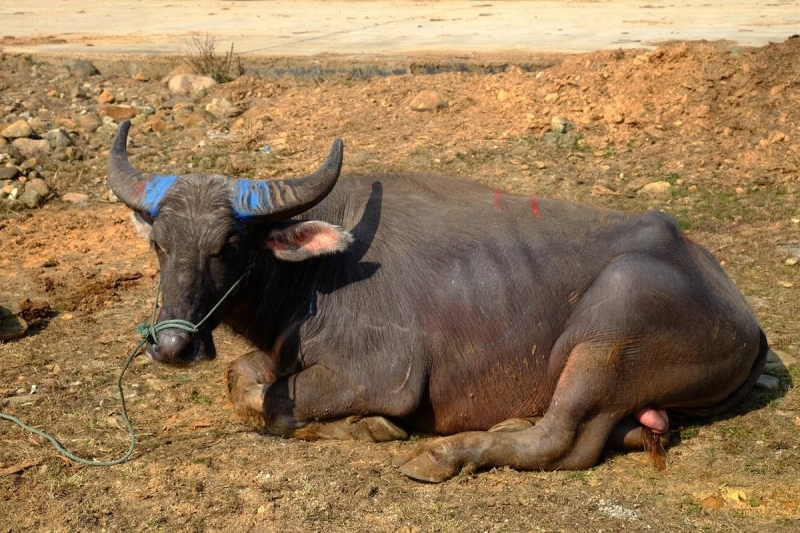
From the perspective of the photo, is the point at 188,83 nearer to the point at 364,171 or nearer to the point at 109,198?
the point at 109,198

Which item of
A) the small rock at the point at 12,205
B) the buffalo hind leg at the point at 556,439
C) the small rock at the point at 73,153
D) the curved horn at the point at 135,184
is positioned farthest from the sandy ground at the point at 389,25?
the buffalo hind leg at the point at 556,439

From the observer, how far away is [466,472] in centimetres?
432

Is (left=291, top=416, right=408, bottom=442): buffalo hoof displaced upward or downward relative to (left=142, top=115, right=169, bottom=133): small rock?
downward

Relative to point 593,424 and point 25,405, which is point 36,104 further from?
point 593,424

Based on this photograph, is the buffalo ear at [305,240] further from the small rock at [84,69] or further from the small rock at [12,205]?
the small rock at [84,69]

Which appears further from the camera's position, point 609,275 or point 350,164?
point 350,164

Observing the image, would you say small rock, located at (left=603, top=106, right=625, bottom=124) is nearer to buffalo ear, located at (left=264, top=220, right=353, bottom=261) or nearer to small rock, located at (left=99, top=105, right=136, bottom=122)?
small rock, located at (left=99, top=105, right=136, bottom=122)

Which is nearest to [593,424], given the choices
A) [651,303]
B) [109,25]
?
[651,303]

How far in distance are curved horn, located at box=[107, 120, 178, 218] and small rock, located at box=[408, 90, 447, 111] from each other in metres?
5.74

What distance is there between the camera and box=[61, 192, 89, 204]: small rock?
8.76 m

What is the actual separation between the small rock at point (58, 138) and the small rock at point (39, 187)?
931mm

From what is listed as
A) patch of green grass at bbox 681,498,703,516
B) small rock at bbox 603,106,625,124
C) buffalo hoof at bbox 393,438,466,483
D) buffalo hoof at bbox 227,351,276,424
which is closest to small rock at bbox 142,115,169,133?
small rock at bbox 603,106,625,124

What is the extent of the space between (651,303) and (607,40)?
388 inches

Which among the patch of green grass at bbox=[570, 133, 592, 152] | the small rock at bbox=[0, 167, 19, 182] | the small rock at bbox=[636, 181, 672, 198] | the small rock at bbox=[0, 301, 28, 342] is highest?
the patch of green grass at bbox=[570, 133, 592, 152]
